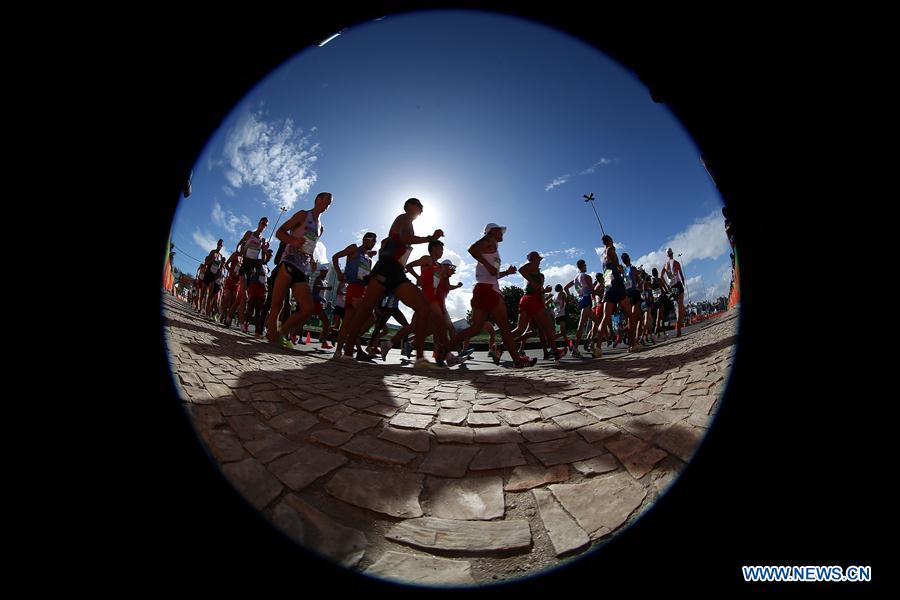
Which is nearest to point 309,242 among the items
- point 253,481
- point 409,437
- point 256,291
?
point 256,291

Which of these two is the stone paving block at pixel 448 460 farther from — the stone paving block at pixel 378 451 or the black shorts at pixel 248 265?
the black shorts at pixel 248 265

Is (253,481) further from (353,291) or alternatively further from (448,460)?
(353,291)

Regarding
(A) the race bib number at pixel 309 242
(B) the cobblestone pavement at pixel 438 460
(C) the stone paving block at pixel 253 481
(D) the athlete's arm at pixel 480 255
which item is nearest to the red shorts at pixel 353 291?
(A) the race bib number at pixel 309 242

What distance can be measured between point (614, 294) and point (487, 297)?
245 centimetres

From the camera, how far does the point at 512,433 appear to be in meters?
1.14

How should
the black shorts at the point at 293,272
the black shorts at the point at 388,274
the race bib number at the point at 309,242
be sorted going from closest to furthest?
1. the black shorts at the point at 388,274
2. the black shorts at the point at 293,272
3. the race bib number at the point at 309,242

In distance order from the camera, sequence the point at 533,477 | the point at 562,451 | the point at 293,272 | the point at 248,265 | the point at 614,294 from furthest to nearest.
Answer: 1. the point at 614,294
2. the point at 248,265
3. the point at 293,272
4. the point at 562,451
5. the point at 533,477

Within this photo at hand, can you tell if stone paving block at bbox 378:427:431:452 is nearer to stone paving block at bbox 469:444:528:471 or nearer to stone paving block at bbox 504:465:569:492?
stone paving block at bbox 469:444:528:471

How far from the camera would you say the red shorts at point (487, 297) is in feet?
11.8

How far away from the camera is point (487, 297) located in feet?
11.8

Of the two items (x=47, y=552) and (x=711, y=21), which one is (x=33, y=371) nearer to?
(x=47, y=552)

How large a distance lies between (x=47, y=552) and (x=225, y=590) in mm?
293

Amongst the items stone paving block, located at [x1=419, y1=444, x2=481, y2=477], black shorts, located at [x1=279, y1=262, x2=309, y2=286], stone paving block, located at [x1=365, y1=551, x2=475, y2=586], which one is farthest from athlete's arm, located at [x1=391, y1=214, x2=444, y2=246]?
stone paving block, located at [x1=365, y1=551, x2=475, y2=586]

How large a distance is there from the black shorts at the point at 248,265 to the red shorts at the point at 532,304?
388 centimetres
